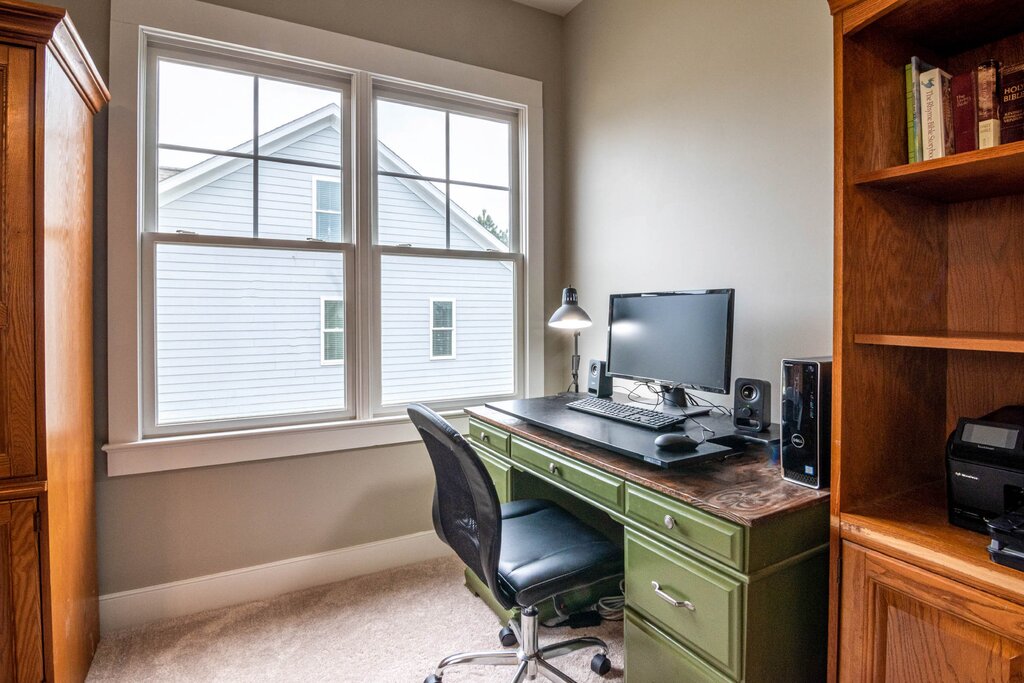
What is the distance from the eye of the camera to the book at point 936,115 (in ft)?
3.69

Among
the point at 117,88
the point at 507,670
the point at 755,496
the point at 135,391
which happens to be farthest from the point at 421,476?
the point at 117,88

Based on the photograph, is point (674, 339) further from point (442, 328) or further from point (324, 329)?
point (324, 329)

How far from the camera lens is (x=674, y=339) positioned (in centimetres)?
185

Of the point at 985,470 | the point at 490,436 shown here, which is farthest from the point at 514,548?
the point at 985,470

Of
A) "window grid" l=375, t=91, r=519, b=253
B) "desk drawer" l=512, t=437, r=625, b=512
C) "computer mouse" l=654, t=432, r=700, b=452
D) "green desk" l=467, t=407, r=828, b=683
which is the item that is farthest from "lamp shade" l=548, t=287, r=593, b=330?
"computer mouse" l=654, t=432, r=700, b=452

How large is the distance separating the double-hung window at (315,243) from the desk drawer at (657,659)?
154 centimetres

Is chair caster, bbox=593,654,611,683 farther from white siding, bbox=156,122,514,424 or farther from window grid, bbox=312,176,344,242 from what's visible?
window grid, bbox=312,176,344,242

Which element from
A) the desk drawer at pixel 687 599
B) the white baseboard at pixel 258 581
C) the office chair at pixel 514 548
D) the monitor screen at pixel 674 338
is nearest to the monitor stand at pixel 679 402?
the monitor screen at pixel 674 338

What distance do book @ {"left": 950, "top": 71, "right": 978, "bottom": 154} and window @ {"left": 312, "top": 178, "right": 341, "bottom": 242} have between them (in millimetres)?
2239

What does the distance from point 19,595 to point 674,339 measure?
2.12 meters

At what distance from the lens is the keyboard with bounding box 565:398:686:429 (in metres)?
1.65

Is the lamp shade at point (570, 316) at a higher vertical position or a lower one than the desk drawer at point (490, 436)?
higher

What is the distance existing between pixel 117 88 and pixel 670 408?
8.10ft

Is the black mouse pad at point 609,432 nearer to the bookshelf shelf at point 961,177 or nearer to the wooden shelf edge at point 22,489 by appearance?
the bookshelf shelf at point 961,177
